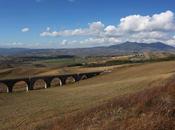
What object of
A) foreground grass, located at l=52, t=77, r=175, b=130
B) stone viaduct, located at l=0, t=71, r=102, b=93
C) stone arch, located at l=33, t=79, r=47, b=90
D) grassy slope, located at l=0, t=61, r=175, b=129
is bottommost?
stone arch, located at l=33, t=79, r=47, b=90

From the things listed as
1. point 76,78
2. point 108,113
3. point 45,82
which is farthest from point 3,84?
point 108,113

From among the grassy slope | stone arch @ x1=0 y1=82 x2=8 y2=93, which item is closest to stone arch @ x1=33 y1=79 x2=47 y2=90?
stone arch @ x1=0 y1=82 x2=8 y2=93

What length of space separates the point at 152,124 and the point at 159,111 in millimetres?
1990

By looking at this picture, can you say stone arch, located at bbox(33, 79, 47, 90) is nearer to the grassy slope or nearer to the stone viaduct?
the stone viaduct

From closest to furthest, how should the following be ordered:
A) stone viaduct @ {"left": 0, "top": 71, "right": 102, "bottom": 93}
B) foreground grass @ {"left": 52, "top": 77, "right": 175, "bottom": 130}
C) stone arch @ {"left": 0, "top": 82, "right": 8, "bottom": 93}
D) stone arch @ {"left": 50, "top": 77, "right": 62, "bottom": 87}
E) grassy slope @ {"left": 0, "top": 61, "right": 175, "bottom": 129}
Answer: foreground grass @ {"left": 52, "top": 77, "right": 175, "bottom": 130} → grassy slope @ {"left": 0, "top": 61, "right": 175, "bottom": 129} → stone viaduct @ {"left": 0, "top": 71, "right": 102, "bottom": 93} → stone arch @ {"left": 0, "top": 82, "right": 8, "bottom": 93} → stone arch @ {"left": 50, "top": 77, "right": 62, "bottom": 87}

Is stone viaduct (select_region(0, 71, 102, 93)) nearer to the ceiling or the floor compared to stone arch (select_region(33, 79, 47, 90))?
nearer to the ceiling

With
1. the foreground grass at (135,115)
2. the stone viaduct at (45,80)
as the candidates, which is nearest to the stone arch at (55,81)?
the stone viaduct at (45,80)

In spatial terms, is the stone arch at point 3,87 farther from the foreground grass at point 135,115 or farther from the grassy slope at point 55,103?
the foreground grass at point 135,115

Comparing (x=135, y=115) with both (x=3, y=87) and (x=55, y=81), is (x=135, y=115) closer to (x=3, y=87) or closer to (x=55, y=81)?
(x=3, y=87)

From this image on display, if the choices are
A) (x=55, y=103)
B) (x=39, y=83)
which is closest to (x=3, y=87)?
(x=39, y=83)

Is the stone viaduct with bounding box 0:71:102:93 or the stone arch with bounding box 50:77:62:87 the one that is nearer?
the stone viaduct with bounding box 0:71:102:93

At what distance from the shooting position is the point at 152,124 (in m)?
12.9

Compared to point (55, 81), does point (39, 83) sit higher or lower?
lower

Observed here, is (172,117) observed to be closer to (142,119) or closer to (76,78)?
(142,119)
